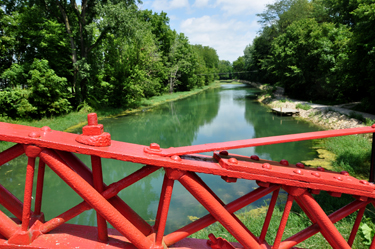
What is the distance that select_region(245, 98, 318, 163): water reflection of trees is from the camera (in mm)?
9650

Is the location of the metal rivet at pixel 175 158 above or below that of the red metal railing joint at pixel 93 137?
below

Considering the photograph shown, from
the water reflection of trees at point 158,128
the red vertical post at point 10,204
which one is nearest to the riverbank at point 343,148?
the water reflection of trees at point 158,128

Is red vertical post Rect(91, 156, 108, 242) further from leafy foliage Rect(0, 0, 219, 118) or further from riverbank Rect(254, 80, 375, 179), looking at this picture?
leafy foliage Rect(0, 0, 219, 118)

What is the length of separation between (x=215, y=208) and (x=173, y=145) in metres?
9.94

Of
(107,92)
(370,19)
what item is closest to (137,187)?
(370,19)

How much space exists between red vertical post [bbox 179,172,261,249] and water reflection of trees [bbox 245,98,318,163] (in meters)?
7.87

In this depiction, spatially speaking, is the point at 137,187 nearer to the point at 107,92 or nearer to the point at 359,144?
the point at 359,144

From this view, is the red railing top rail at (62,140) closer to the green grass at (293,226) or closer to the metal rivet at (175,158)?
the metal rivet at (175,158)

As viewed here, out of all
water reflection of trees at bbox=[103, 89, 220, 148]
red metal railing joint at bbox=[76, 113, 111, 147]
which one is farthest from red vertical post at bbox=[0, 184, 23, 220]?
water reflection of trees at bbox=[103, 89, 220, 148]

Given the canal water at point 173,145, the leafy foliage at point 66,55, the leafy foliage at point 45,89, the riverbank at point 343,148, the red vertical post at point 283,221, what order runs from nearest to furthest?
the red vertical post at point 283,221
the canal water at point 173,145
the riverbank at point 343,148
the leafy foliage at point 45,89
the leafy foliage at point 66,55

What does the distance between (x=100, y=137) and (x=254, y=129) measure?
14.4 meters

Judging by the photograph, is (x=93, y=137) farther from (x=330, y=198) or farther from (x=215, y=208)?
(x=330, y=198)

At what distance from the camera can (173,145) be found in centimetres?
1153

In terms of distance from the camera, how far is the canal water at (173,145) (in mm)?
5855
